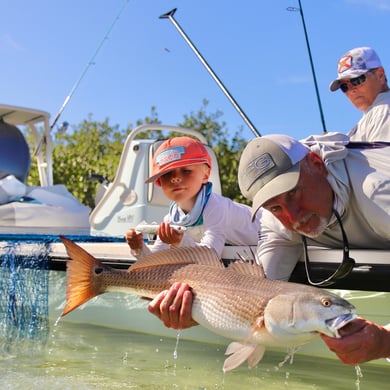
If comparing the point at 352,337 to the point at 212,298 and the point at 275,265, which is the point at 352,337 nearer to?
the point at 212,298

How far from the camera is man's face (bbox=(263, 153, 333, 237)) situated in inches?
87.7

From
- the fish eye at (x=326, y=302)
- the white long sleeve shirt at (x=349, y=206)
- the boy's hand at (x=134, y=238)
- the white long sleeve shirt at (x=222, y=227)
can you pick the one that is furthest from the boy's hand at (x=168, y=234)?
the fish eye at (x=326, y=302)

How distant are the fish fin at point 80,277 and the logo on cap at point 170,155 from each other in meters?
1.26

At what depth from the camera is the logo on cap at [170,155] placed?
12.0 ft

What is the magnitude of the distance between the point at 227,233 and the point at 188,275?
1432 millimetres

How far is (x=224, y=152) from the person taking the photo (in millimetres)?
16922

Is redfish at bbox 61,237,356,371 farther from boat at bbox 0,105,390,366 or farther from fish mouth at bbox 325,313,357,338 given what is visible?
boat at bbox 0,105,390,366

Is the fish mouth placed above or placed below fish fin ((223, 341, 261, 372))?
above

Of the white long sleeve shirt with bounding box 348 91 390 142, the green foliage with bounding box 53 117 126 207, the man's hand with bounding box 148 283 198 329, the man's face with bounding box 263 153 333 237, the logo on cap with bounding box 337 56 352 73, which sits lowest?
the green foliage with bounding box 53 117 126 207

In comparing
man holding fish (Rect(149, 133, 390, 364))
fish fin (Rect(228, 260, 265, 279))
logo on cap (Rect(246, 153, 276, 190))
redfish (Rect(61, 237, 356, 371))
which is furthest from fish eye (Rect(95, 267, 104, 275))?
logo on cap (Rect(246, 153, 276, 190))

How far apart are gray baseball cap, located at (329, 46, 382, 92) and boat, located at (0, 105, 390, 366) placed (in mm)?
1521

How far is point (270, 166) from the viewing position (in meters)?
2.24

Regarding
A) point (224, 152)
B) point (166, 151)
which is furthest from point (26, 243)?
point (224, 152)

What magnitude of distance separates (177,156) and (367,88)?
1406 millimetres
